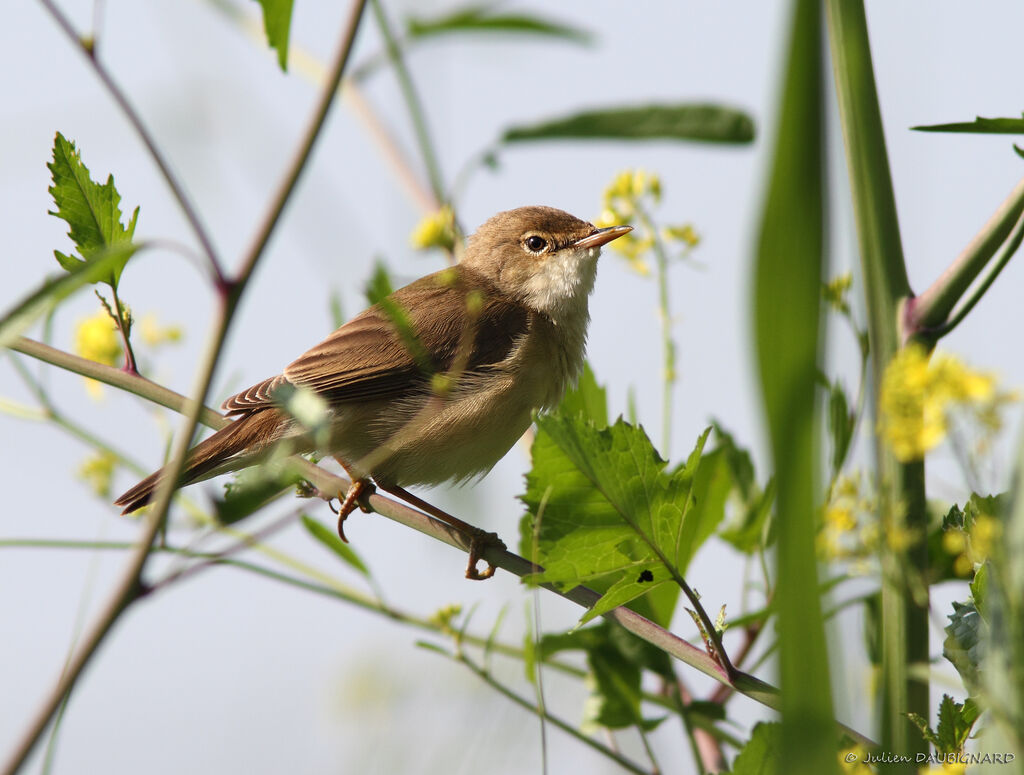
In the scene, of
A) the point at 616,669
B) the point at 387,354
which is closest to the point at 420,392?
the point at 387,354

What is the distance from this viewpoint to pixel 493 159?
1718 millimetres

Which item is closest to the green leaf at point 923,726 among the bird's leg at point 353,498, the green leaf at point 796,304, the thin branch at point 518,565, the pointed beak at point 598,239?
the thin branch at point 518,565

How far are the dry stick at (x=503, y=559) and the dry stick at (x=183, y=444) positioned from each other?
25 centimetres

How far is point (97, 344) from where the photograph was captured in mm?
2906

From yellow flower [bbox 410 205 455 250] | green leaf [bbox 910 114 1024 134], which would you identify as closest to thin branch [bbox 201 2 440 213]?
yellow flower [bbox 410 205 455 250]

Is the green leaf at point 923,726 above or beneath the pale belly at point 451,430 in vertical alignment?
beneath

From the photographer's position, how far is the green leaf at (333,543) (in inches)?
89.2

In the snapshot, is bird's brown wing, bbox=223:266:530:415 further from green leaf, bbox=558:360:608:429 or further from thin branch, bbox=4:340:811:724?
thin branch, bbox=4:340:811:724

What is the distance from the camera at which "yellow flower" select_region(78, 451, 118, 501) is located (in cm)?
288

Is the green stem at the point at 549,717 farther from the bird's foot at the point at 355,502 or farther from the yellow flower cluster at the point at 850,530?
the bird's foot at the point at 355,502

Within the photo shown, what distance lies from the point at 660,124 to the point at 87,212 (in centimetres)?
97

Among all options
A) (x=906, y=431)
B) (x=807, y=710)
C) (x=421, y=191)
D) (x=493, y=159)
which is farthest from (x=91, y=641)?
(x=421, y=191)

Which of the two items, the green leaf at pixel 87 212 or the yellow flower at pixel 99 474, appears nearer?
the green leaf at pixel 87 212

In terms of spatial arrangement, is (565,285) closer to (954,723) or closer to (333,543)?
(333,543)
